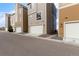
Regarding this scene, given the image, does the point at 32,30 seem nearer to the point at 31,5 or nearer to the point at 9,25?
the point at 31,5

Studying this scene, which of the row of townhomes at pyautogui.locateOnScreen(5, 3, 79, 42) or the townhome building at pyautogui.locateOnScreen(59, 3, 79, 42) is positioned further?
the row of townhomes at pyautogui.locateOnScreen(5, 3, 79, 42)

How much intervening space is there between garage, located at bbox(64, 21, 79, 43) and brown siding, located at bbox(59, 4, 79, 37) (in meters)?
0.81

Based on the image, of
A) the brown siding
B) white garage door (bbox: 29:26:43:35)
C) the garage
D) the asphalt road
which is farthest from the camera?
white garage door (bbox: 29:26:43:35)

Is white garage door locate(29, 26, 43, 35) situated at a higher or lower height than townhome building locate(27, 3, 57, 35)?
lower

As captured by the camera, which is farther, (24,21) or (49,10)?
(24,21)

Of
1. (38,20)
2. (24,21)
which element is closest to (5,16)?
(24,21)

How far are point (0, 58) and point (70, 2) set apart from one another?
14.9 meters

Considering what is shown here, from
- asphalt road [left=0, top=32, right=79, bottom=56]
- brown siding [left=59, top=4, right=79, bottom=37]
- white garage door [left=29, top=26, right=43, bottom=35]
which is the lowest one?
asphalt road [left=0, top=32, right=79, bottom=56]

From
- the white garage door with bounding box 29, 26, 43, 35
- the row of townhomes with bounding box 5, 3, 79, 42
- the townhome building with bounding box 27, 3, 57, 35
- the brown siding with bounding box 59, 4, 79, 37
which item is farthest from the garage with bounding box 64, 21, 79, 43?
the white garage door with bounding box 29, 26, 43, 35

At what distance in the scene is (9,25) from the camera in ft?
249

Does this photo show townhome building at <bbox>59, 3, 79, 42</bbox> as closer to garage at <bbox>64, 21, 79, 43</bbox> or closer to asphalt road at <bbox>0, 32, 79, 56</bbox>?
garage at <bbox>64, 21, 79, 43</bbox>

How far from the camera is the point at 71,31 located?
70.1 feet

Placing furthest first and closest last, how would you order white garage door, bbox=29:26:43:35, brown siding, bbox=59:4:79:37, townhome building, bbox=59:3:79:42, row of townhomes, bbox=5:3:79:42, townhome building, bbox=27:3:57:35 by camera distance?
1. white garage door, bbox=29:26:43:35
2. townhome building, bbox=27:3:57:35
3. brown siding, bbox=59:4:79:37
4. row of townhomes, bbox=5:3:79:42
5. townhome building, bbox=59:3:79:42

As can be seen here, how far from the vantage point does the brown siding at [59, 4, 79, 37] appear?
71.3 feet
